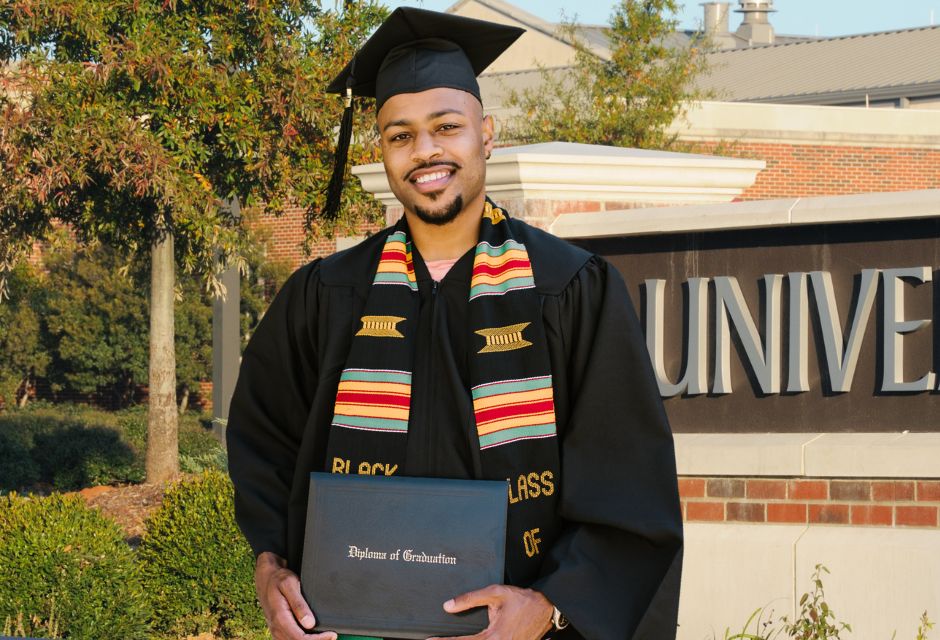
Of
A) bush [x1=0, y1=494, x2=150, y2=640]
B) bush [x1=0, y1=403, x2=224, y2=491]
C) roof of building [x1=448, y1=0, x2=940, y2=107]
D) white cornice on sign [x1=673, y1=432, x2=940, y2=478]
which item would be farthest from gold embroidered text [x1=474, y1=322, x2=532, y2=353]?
roof of building [x1=448, y1=0, x2=940, y2=107]

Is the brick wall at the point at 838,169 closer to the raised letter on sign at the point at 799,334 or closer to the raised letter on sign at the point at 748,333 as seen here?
the raised letter on sign at the point at 748,333

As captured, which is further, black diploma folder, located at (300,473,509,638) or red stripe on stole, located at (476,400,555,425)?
red stripe on stole, located at (476,400,555,425)

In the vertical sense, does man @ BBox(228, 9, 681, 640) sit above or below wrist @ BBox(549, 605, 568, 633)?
above

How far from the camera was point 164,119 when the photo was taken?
14398 millimetres

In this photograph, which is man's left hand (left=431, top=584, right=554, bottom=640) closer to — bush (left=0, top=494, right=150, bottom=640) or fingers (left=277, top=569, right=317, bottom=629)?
fingers (left=277, top=569, right=317, bottom=629)

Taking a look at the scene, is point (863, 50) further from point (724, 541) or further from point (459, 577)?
point (459, 577)

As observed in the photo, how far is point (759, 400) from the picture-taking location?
7.43 meters

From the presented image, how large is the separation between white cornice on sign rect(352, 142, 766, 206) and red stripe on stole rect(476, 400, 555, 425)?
5189 mm

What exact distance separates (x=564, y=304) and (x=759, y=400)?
4.80 m

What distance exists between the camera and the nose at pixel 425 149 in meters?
2.92

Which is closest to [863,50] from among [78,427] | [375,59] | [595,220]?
[78,427]

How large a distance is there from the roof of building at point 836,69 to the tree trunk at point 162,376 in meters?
22.0

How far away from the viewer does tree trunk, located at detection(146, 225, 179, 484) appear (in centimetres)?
1566

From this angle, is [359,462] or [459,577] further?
[359,462]
